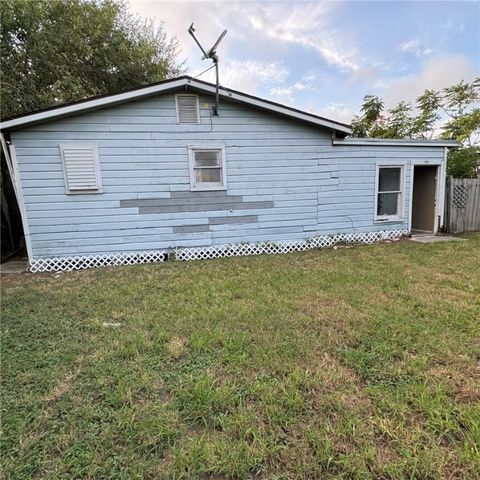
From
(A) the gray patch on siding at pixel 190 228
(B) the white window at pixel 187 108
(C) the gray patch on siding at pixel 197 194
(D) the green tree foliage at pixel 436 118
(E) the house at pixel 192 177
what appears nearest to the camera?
(E) the house at pixel 192 177

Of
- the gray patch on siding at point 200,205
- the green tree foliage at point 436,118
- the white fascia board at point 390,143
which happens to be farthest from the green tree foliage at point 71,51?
the green tree foliage at point 436,118

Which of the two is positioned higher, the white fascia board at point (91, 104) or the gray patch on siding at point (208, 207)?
the white fascia board at point (91, 104)

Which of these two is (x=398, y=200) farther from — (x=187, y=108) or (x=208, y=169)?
(x=187, y=108)

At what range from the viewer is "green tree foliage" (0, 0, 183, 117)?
10.4 meters

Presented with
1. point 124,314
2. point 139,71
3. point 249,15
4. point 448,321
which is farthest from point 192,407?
point 139,71

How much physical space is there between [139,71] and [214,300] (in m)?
12.5

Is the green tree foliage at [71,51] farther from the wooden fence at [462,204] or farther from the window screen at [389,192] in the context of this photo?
the wooden fence at [462,204]

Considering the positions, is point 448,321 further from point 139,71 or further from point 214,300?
point 139,71

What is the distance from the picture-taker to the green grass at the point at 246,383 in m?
1.72

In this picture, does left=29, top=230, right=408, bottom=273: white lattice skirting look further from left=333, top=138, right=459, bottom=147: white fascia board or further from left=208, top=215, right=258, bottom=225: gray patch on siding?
left=333, top=138, right=459, bottom=147: white fascia board

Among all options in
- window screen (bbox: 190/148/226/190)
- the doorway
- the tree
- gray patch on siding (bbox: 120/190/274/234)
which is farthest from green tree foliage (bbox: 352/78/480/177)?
the tree

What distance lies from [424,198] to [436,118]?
7.88 m

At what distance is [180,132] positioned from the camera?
6730 mm

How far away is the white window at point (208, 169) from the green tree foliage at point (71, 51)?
706 centimetres
